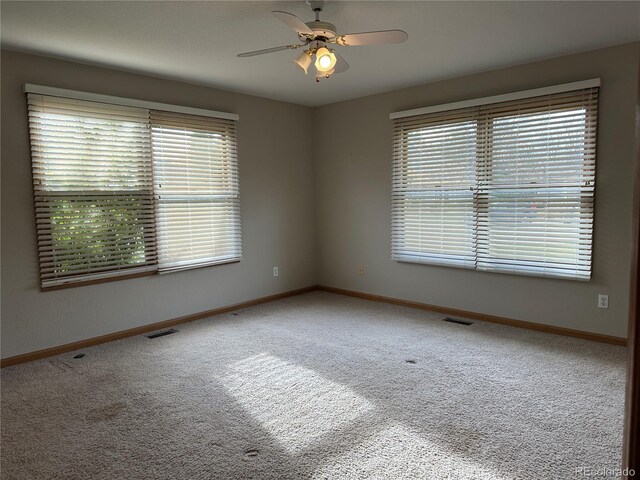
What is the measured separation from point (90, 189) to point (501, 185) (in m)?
3.76

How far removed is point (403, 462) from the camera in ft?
6.77

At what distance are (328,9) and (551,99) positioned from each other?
226 cm

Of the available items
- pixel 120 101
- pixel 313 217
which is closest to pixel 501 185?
pixel 313 217

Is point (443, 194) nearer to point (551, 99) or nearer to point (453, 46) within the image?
point (551, 99)

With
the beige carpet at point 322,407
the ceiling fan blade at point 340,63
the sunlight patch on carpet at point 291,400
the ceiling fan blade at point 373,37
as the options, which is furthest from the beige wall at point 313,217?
the ceiling fan blade at point 373,37

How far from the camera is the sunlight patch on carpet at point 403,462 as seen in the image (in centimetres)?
197

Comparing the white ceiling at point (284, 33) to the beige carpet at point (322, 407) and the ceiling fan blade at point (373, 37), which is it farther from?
the beige carpet at point (322, 407)

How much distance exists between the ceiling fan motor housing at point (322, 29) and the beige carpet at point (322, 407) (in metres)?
2.27

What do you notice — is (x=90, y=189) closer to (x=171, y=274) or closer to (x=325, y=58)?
(x=171, y=274)

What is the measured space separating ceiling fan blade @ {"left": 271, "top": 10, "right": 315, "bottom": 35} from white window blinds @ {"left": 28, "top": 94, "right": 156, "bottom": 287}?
222cm

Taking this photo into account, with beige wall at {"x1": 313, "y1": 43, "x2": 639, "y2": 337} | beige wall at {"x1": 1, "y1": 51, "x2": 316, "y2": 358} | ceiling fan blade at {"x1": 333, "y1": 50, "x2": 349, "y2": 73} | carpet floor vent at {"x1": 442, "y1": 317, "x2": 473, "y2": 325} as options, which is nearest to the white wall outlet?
beige wall at {"x1": 313, "y1": 43, "x2": 639, "y2": 337}

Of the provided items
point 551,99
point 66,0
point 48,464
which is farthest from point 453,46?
point 48,464

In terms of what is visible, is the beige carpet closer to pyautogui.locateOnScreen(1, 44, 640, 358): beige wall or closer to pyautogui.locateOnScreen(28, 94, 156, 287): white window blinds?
pyautogui.locateOnScreen(1, 44, 640, 358): beige wall

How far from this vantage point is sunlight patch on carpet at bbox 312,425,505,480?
1966 mm
